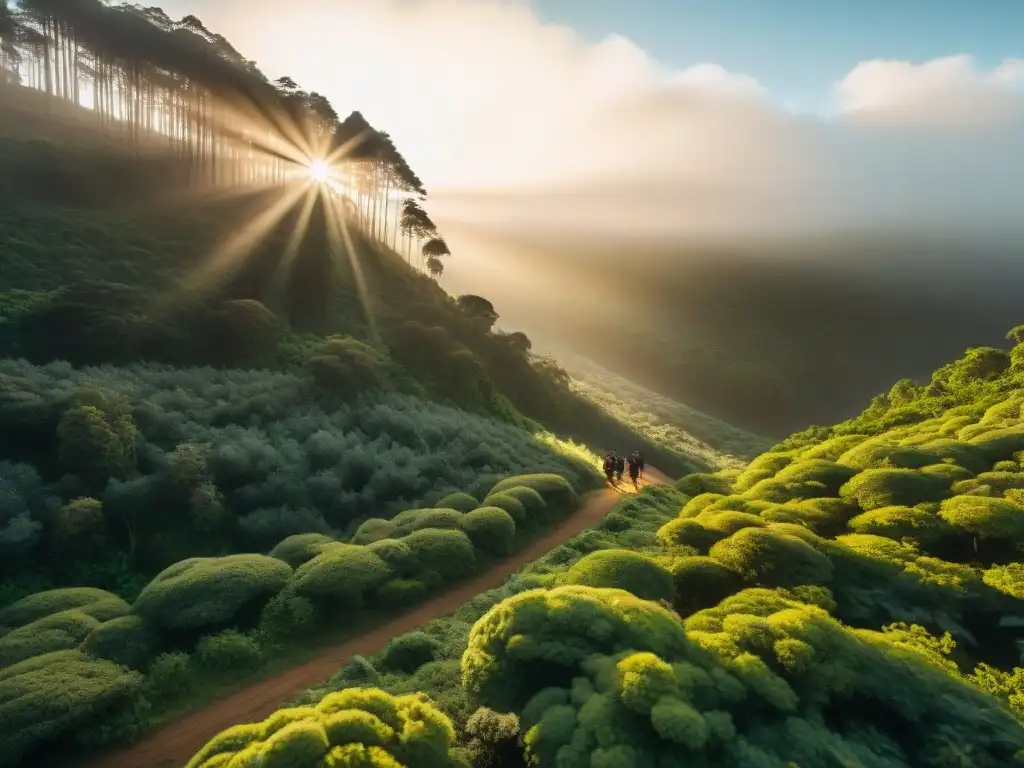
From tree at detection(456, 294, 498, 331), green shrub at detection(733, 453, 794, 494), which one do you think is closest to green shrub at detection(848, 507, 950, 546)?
green shrub at detection(733, 453, 794, 494)

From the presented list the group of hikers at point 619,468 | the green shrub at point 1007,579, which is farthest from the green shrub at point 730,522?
the group of hikers at point 619,468

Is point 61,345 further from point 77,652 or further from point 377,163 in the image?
point 377,163

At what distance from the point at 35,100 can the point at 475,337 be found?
60819 millimetres

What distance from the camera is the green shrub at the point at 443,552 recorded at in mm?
13008

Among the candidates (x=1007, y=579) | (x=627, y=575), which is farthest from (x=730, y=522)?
→ (x=1007, y=579)

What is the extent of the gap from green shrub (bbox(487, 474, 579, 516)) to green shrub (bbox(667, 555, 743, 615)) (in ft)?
32.4

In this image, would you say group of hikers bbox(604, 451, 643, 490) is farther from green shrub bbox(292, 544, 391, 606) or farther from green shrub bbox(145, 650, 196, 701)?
green shrub bbox(145, 650, 196, 701)

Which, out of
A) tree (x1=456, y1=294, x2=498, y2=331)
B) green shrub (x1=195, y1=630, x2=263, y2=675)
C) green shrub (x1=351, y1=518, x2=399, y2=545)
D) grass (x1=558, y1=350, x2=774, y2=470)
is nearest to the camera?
green shrub (x1=195, y1=630, x2=263, y2=675)

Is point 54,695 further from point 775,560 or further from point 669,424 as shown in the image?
point 669,424

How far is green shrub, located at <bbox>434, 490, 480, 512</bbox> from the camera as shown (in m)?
17.2

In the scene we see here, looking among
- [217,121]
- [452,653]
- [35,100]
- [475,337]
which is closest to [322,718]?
[452,653]

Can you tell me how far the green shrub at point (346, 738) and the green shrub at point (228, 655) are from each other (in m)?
4.19

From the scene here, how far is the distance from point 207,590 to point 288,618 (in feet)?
5.23

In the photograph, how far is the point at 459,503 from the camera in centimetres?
1731
